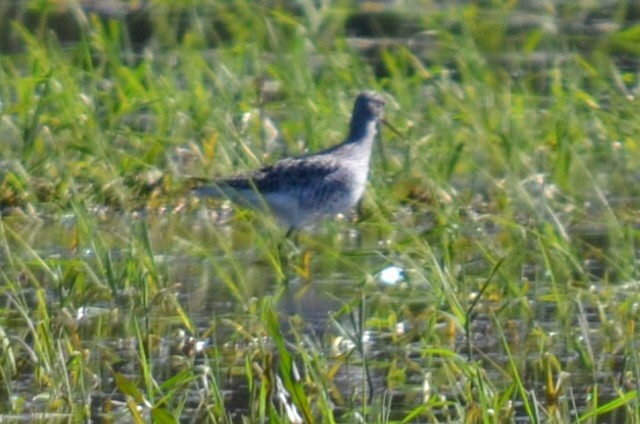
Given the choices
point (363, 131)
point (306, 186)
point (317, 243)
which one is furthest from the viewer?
point (363, 131)

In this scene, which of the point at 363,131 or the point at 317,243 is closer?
the point at 317,243

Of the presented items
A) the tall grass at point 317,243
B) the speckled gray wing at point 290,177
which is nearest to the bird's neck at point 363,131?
the tall grass at point 317,243

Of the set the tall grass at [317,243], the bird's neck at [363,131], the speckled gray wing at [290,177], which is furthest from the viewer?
the bird's neck at [363,131]

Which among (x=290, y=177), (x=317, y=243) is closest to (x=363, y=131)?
(x=290, y=177)

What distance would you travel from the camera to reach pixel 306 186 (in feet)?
26.6

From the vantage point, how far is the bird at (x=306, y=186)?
26.3 feet

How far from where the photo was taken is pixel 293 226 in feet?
26.8

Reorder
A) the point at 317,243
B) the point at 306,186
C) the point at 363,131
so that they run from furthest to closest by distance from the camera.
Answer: the point at 363,131, the point at 306,186, the point at 317,243

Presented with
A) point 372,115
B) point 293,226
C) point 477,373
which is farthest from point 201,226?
point 477,373

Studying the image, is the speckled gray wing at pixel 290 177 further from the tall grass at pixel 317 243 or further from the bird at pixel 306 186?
the tall grass at pixel 317 243

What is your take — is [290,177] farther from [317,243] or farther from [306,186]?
[317,243]

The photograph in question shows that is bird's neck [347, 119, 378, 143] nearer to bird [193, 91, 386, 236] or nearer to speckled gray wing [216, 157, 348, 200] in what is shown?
bird [193, 91, 386, 236]

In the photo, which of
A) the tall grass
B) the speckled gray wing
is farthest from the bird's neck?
the speckled gray wing

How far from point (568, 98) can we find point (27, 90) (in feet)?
7.97
